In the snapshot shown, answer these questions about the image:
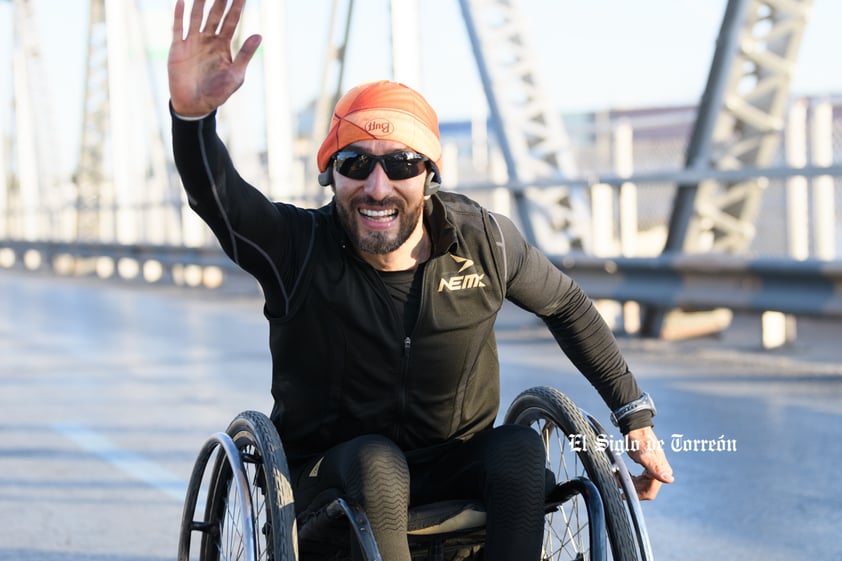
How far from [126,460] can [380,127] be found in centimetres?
376

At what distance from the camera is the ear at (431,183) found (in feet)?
11.2

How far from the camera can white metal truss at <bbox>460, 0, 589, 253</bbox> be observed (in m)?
12.0

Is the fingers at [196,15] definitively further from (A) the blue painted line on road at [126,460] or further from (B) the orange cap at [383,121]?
(A) the blue painted line on road at [126,460]

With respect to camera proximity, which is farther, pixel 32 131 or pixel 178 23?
pixel 32 131

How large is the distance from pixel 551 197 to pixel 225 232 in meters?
8.93

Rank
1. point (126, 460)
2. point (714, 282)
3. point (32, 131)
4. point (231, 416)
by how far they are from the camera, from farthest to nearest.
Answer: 1. point (32, 131)
2. point (714, 282)
3. point (231, 416)
4. point (126, 460)

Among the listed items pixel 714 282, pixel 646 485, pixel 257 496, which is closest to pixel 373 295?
pixel 257 496

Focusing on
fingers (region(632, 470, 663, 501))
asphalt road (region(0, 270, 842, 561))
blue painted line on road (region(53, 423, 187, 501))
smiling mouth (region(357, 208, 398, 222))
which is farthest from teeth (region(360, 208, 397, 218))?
blue painted line on road (region(53, 423, 187, 501))

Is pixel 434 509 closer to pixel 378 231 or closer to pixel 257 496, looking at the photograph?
pixel 257 496

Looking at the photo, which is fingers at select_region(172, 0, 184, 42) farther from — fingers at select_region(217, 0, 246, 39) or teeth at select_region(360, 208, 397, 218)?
teeth at select_region(360, 208, 397, 218)

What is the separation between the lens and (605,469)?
125 inches

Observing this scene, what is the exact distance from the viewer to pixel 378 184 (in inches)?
132

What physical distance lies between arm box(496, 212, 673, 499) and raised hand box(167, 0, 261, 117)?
0.81 meters

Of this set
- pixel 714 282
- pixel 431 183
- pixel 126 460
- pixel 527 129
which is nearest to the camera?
pixel 431 183
